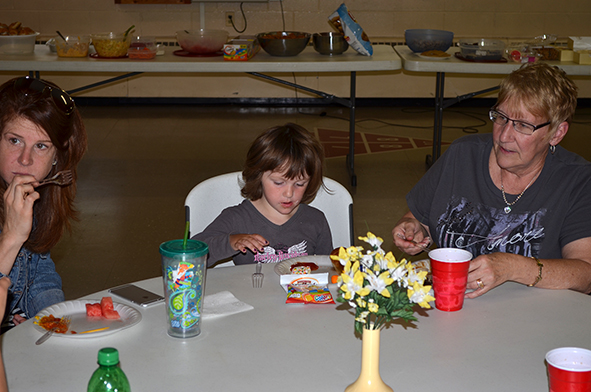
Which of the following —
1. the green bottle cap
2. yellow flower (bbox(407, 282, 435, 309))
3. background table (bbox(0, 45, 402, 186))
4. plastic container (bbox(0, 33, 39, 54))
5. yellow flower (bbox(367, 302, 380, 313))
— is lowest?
the green bottle cap

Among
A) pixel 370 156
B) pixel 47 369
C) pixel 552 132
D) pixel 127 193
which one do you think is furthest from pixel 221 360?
pixel 370 156

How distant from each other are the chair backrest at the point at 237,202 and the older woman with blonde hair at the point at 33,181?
391 millimetres

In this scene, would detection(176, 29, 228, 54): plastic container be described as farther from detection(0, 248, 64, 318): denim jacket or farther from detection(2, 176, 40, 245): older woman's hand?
detection(2, 176, 40, 245): older woman's hand

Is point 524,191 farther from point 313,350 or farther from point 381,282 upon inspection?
point 381,282

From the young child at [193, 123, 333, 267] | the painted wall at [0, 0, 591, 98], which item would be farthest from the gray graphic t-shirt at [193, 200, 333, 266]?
the painted wall at [0, 0, 591, 98]

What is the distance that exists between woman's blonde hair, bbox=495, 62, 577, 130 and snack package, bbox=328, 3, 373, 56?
2769 millimetres

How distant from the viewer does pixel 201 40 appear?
4371 mm

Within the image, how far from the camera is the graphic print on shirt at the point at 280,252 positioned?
1989 millimetres

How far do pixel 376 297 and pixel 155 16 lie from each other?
637 cm

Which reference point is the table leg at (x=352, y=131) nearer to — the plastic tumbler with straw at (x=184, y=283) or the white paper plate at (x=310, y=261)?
the white paper plate at (x=310, y=261)

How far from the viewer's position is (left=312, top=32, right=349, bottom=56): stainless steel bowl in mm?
4391

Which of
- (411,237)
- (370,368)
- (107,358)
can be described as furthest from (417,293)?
(411,237)

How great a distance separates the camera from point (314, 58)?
14.2 feet

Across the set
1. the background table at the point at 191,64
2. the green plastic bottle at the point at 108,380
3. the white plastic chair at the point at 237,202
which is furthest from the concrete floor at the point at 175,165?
the green plastic bottle at the point at 108,380
